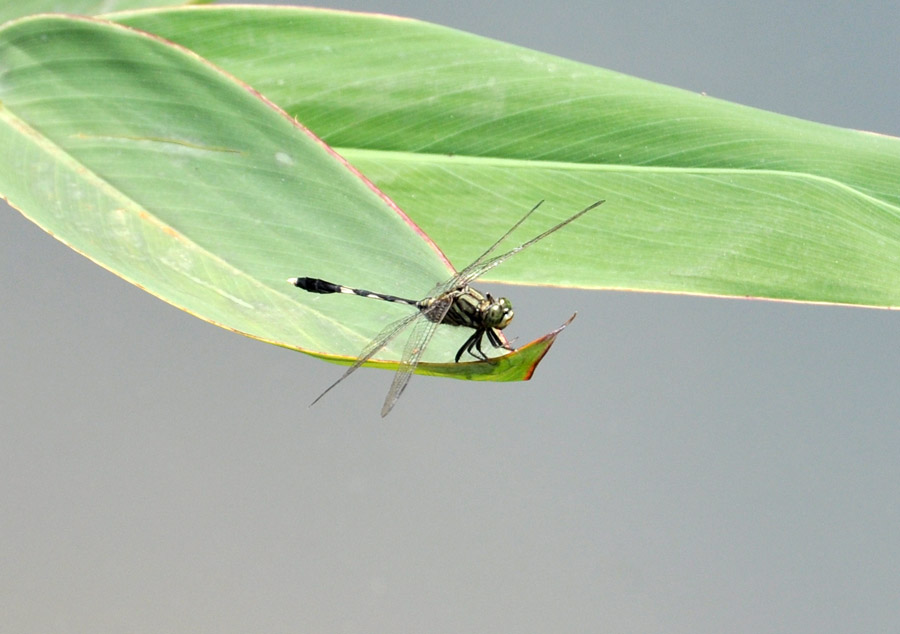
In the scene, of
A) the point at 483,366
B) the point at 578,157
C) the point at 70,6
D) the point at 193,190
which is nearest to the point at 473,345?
the point at 483,366

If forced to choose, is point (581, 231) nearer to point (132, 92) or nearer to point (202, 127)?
point (202, 127)

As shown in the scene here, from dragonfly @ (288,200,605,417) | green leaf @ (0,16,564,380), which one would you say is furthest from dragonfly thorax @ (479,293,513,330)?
green leaf @ (0,16,564,380)

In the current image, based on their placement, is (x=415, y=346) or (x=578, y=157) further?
(x=578, y=157)

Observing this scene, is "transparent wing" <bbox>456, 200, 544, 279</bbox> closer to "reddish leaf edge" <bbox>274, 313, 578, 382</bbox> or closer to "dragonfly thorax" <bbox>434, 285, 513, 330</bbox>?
"dragonfly thorax" <bbox>434, 285, 513, 330</bbox>

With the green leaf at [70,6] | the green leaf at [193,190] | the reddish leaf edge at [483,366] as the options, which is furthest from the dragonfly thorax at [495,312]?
the green leaf at [70,6]

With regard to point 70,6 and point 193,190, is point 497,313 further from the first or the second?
point 70,6

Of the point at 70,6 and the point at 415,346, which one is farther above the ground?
the point at 70,6
